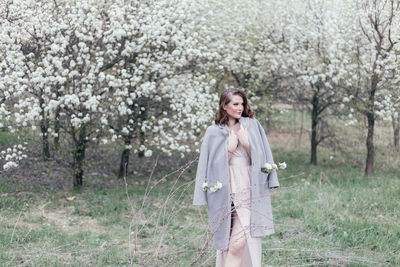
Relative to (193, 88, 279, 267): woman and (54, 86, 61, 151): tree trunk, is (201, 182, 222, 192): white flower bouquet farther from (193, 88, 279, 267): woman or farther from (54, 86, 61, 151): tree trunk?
(54, 86, 61, 151): tree trunk

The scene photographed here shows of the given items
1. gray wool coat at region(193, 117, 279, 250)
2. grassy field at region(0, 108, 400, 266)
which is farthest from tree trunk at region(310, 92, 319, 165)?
gray wool coat at region(193, 117, 279, 250)

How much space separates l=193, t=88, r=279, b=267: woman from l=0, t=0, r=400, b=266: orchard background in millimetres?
299

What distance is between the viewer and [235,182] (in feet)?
14.0

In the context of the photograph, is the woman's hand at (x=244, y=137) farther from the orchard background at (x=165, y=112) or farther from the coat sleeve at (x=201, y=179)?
the orchard background at (x=165, y=112)

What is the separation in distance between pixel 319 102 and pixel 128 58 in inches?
235

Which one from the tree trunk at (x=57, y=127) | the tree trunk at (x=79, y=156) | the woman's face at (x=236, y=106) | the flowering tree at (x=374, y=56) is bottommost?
the tree trunk at (x=79, y=156)

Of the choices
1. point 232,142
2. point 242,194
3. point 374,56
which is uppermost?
point 374,56

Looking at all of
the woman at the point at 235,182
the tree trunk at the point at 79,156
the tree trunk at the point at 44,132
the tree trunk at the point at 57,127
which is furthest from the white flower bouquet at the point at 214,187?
the tree trunk at the point at 79,156

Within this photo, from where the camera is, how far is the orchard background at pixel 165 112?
5898mm

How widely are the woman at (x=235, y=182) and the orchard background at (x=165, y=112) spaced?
0.30 m

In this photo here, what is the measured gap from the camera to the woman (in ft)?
13.7

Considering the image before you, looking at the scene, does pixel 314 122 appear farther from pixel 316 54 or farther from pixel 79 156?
pixel 79 156

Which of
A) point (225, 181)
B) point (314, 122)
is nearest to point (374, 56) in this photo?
point (314, 122)

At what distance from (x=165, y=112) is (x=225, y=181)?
197 inches
